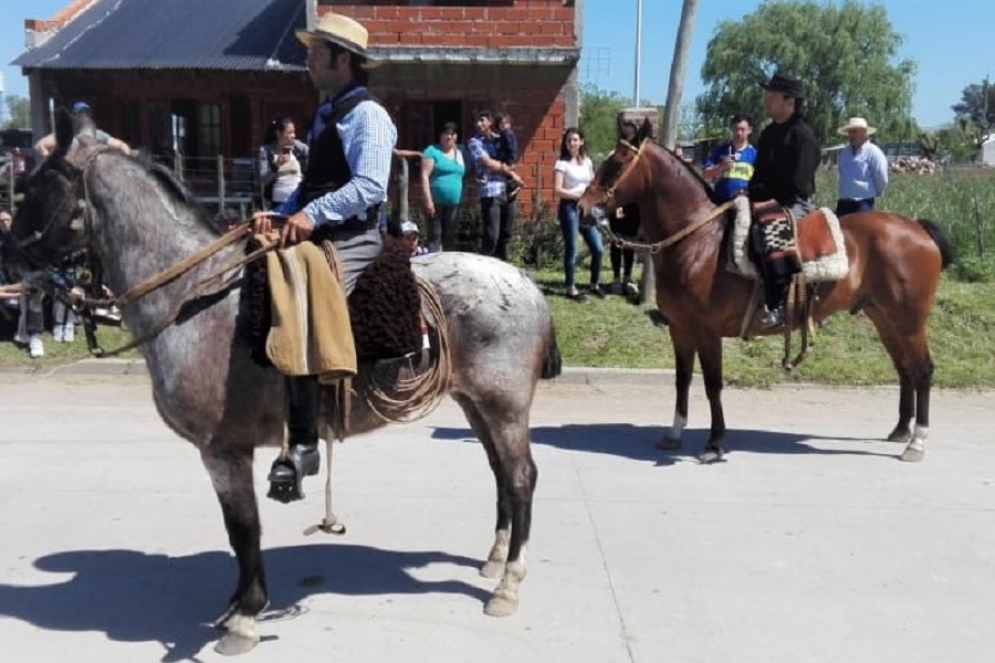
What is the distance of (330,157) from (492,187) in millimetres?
7912

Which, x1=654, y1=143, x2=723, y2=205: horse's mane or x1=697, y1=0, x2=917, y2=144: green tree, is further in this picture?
x1=697, y1=0, x2=917, y2=144: green tree

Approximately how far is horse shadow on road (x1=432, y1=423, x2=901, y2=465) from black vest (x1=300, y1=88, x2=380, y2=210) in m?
3.63

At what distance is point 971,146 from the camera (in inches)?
2183

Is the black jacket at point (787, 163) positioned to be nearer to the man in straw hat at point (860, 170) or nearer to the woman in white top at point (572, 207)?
the man in straw hat at point (860, 170)

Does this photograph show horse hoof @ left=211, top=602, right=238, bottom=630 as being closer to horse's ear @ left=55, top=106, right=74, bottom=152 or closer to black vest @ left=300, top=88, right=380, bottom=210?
black vest @ left=300, top=88, right=380, bottom=210

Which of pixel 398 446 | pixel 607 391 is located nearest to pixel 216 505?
pixel 398 446

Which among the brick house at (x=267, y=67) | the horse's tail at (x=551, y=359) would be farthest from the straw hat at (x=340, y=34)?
the brick house at (x=267, y=67)

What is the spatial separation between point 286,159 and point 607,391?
3984mm

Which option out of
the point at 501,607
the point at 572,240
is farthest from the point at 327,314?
the point at 572,240

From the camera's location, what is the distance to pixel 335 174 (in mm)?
4180

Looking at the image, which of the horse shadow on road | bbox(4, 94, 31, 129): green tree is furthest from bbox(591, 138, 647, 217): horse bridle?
bbox(4, 94, 31, 129): green tree

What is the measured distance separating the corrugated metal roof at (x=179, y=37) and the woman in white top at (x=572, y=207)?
9055mm

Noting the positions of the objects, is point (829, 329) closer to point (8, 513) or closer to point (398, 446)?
point (398, 446)

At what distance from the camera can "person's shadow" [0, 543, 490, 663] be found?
4383 millimetres
